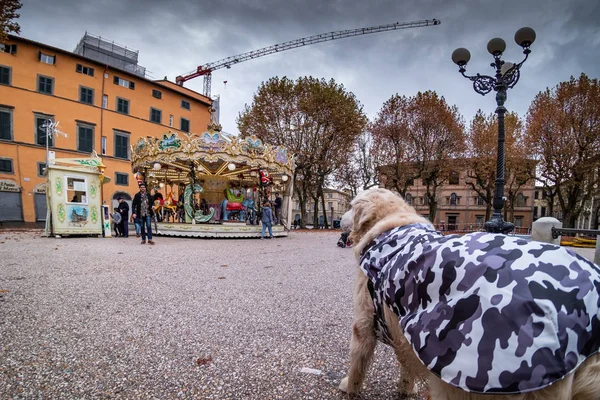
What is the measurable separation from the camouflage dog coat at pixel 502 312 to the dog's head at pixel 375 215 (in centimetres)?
61

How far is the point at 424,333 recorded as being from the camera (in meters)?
1.18

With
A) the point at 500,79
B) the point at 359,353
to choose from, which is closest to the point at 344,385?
the point at 359,353

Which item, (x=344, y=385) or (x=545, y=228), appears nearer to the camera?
(x=344, y=385)

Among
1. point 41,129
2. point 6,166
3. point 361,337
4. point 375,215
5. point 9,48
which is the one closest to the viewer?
point 361,337

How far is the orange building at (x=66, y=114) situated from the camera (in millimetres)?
23875

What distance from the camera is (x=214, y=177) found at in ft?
62.9

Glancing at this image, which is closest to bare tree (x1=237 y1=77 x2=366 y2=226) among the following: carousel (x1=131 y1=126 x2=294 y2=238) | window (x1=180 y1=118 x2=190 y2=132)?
carousel (x1=131 y1=126 x2=294 y2=238)

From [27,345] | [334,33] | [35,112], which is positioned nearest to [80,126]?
[35,112]

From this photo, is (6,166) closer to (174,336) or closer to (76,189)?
(76,189)

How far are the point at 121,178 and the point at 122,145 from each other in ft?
11.7

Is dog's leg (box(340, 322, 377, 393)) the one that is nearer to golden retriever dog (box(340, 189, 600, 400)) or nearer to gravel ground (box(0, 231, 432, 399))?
gravel ground (box(0, 231, 432, 399))

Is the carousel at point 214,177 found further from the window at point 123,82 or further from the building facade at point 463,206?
the building facade at point 463,206

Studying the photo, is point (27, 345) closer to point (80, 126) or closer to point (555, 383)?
point (555, 383)

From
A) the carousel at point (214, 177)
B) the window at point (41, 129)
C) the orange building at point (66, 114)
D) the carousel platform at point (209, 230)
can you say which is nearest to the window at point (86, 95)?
the orange building at point (66, 114)
